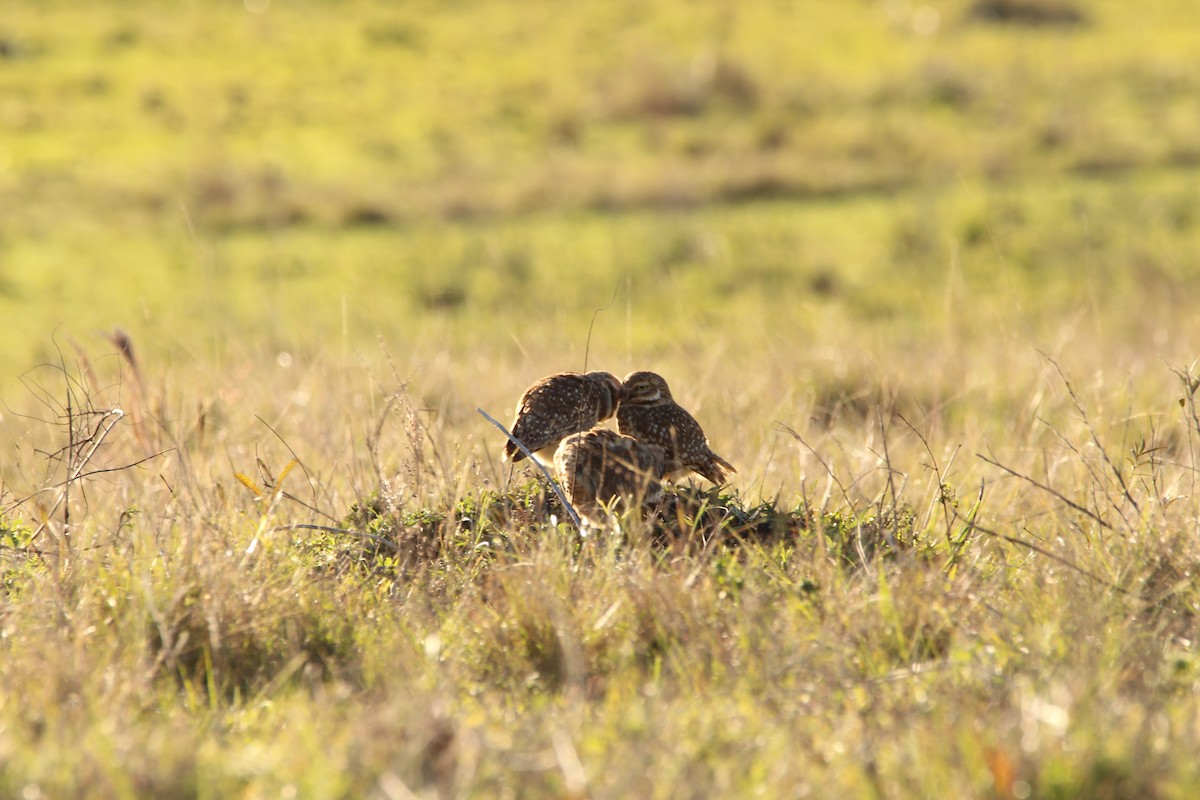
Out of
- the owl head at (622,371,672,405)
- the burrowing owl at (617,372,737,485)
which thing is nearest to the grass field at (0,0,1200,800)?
the burrowing owl at (617,372,737,485)

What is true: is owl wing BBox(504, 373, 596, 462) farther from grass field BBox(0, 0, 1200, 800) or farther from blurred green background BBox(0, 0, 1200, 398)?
blurred green background BBox(0, 0, 1200, 398)

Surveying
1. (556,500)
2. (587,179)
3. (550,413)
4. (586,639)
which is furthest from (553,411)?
(587,179)

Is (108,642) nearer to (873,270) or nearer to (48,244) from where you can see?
(873,270)

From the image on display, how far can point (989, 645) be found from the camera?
349cm

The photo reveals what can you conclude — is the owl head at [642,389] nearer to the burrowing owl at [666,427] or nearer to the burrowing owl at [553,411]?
the burrowing owl at [666,427]

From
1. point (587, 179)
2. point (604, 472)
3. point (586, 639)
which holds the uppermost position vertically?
point (604, 472)

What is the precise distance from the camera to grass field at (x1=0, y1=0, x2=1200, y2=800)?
301 cm

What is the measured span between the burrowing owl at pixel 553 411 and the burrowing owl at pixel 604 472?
0.20m

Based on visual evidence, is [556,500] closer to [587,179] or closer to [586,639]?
[586,639]

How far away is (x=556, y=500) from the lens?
453cm

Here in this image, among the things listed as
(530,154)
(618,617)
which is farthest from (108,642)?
(530,154)

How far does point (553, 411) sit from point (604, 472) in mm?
421

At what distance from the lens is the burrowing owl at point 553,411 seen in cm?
464

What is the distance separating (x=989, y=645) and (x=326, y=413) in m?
3.20
